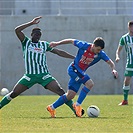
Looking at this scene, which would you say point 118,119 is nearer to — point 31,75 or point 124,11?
point 31,75

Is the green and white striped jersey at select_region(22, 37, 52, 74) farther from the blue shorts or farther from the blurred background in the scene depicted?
the blurred background

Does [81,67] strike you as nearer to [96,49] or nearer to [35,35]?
[96,49]

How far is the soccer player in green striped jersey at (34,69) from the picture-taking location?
36.9 ft

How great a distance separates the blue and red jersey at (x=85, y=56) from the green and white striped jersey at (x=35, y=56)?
0.76 metres

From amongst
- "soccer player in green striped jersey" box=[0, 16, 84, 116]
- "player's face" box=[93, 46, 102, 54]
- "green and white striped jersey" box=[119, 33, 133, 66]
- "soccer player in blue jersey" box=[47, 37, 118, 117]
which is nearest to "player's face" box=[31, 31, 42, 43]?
"soccer player in green striped jersey" box=[0, 16, 84, 116]

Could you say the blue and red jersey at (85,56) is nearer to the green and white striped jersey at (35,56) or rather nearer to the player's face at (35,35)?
the green and white striped jersey at (35,56)

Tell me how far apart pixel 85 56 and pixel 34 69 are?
1.11 meters

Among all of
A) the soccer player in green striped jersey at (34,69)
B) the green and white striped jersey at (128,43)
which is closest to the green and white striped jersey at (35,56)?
the soccer player in green striped jersey at (34,69)

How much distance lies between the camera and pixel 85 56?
10961mm

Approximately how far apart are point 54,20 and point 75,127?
1655cm

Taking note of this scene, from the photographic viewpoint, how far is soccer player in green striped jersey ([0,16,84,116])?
11246 millimetres

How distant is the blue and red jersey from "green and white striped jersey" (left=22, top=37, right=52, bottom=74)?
0.76 meters

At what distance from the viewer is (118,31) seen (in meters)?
24.9

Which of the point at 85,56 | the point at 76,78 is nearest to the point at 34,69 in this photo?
the point at 76,78
